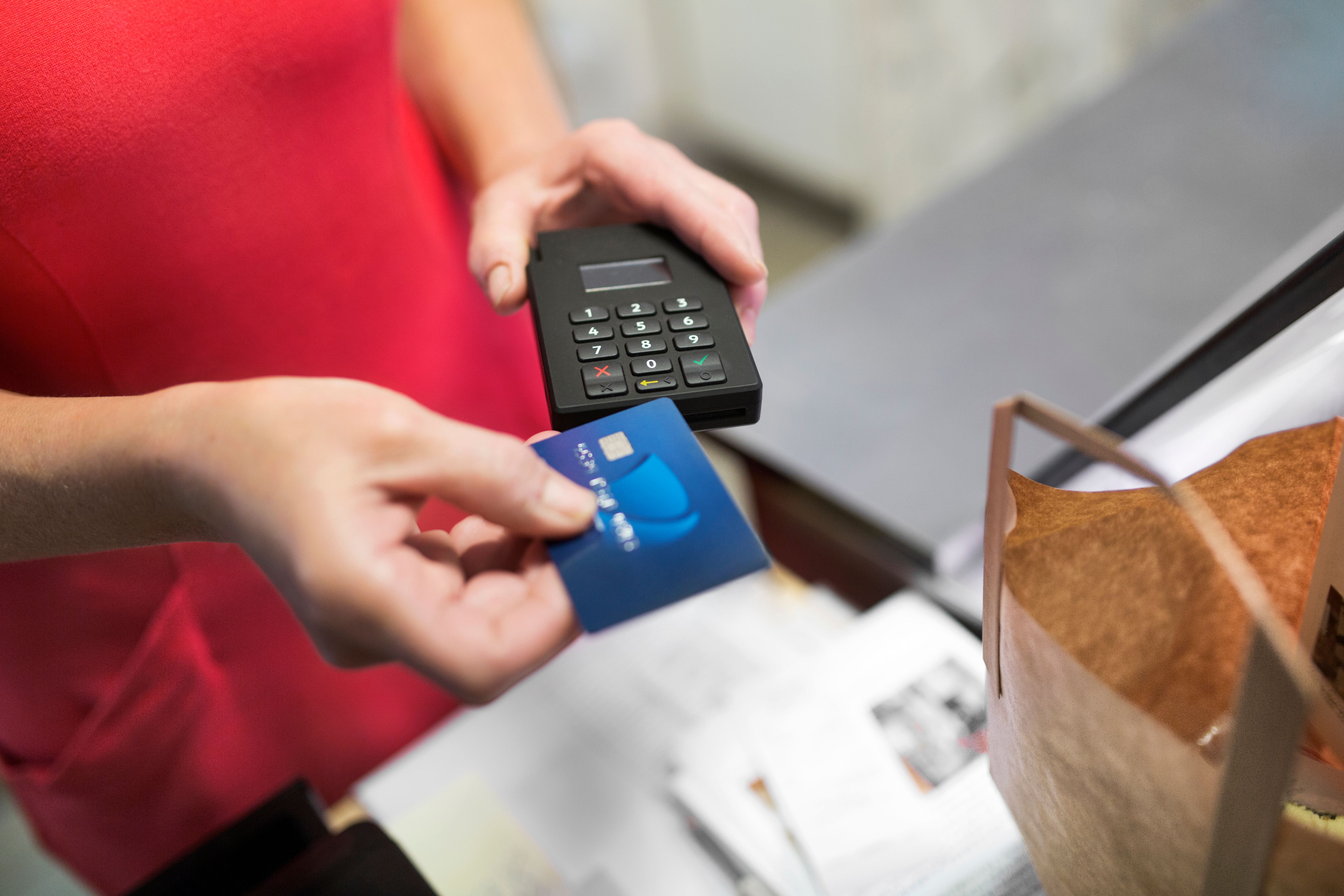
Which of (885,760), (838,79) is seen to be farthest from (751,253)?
(838,79)

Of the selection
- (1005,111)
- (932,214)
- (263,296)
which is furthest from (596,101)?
(263,296)

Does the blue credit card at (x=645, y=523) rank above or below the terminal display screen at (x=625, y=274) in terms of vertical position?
below

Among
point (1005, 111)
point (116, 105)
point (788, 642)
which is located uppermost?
point (116, 105)

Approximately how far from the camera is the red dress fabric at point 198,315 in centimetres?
47

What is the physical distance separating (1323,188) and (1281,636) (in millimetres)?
799

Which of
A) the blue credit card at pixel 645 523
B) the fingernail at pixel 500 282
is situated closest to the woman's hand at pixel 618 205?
the fingernail at pixel 500 282

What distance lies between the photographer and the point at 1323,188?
85 cm

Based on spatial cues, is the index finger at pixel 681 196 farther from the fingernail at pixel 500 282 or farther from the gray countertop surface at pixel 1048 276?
the gray countertop surface at pixel 1048 276

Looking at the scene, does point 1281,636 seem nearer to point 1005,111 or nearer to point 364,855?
point 364,855

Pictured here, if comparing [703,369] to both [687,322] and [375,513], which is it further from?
[375,513]

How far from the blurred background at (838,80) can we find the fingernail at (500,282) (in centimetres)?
148

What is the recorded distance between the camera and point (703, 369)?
1.49 feet

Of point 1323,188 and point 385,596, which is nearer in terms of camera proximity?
point 385,596

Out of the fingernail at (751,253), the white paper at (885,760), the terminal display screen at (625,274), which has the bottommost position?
the white paper at (885,760)
